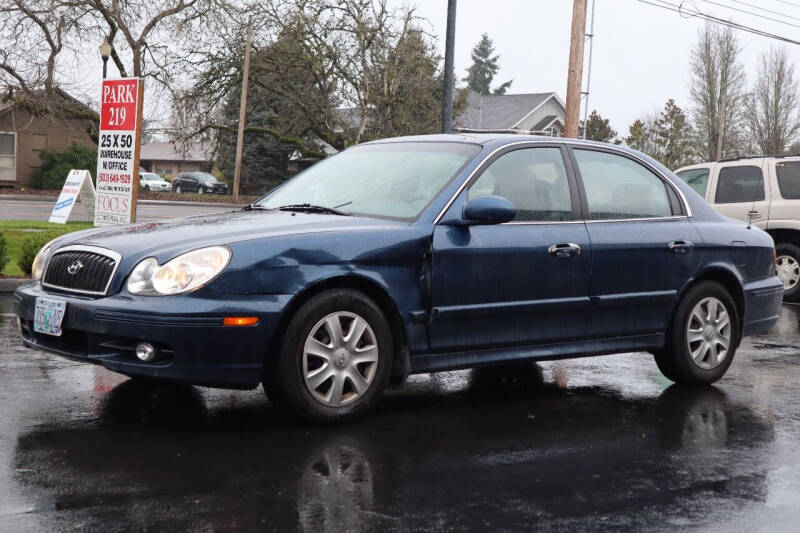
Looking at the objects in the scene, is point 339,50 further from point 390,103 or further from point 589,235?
point 589,235

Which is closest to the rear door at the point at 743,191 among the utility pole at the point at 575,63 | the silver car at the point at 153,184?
the utility pole at the point at 575,63

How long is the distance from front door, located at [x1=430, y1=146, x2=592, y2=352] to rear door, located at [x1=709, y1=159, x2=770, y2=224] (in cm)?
758

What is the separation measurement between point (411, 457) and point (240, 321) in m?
1.05

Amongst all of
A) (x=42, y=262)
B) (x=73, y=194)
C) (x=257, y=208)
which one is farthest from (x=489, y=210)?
(x=73, y=194)

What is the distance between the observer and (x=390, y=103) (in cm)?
3728

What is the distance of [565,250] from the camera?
607 centimetres

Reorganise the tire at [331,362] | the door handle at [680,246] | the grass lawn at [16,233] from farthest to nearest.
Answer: the grass lawn at [16,233]
the door handle at [680,246]
the tire at [331,362]

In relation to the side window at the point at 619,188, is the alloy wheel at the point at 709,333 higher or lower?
lower

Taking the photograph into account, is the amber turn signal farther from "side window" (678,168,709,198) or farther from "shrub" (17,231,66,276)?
"side window" (678,168,709,198)

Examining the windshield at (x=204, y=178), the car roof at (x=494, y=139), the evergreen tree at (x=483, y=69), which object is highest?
the evergreen tree at (x=483, y=69)

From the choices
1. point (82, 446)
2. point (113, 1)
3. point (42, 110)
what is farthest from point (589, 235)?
point (113, 1)

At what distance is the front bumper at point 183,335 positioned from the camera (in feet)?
16.0

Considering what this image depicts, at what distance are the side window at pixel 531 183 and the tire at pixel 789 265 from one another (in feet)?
25.6

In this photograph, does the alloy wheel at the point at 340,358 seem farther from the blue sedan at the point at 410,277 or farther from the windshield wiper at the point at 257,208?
the windshield wiper at the point at 257,208
